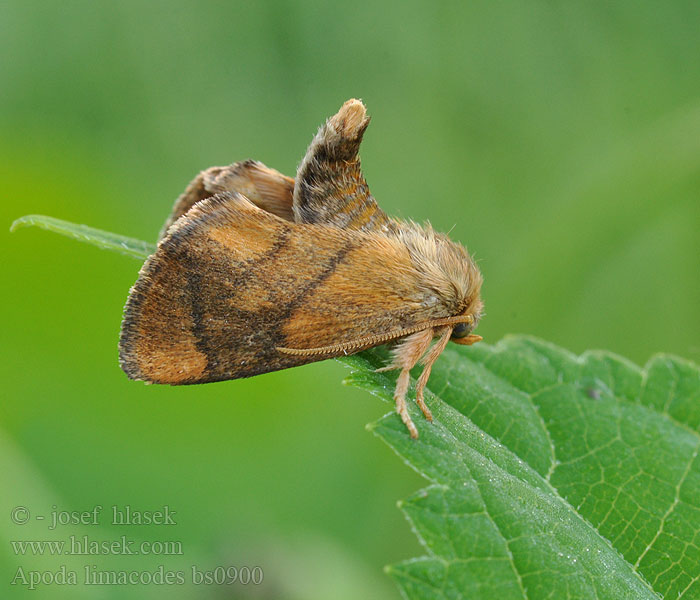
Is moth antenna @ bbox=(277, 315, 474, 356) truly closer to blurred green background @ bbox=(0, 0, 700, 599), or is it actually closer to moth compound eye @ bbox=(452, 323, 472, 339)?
moth compound eye @ bbox=(452, 323, 472, 339)

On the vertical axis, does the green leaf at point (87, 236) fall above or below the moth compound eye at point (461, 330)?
below

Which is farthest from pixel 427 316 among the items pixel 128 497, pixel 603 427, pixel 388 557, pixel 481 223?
pixel 481 223

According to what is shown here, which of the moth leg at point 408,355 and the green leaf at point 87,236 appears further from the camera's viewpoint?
the green leaf at point 87,236

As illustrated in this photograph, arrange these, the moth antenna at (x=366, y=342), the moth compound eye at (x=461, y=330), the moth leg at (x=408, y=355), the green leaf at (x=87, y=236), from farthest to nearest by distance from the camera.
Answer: the moth compound eye at (x=461, y=330), the green leaf at (x=87, y=236), the moth antenna at (x=366, y=342), the moth leg at (x=408, y=355)

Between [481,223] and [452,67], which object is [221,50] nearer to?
[452,67]

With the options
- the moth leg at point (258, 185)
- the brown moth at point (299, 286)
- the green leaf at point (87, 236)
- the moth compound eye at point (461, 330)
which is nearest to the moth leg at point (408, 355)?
the brown moth at point (299, 286)

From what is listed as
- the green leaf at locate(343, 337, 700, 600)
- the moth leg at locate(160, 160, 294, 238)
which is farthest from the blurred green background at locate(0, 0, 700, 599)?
the moth leg at locate(160, 160, 294, 238)

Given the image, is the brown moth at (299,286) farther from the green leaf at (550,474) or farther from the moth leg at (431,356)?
the green leaf at (550,474)
